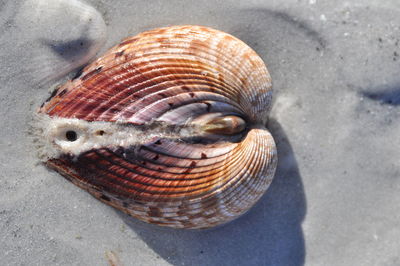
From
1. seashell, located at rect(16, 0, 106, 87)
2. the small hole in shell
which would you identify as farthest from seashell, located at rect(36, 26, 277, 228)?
seashell, located at rect(16, 0, 106, 87)

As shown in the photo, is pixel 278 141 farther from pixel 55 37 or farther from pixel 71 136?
pixel 55 37

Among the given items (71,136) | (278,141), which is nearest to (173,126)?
(71,136)

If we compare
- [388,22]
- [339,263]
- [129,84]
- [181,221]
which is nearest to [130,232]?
[181,221]

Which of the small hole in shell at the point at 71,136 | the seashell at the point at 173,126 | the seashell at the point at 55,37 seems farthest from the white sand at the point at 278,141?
the small hole in shell at the point at 71,136

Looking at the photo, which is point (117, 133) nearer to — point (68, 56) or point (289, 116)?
point (68, 56)

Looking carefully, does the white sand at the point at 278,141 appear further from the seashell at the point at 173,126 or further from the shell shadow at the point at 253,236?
the seashell at the point at 173,126
